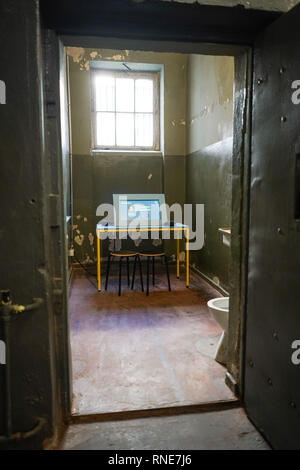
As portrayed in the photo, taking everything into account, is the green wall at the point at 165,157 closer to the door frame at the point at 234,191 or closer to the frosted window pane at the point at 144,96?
the frosted window pane at the point at 144,96

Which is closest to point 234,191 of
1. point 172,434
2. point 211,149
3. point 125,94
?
point 172,434

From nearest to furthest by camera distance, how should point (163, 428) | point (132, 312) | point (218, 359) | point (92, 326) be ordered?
1. point (163, 428)
2. point (218, 359)
3. point (92, 326)
4. point (132, 312)

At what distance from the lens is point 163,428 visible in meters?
1.66

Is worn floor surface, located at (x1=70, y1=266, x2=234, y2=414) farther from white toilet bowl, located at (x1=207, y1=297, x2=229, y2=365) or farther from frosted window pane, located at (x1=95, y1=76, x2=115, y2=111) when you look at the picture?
frosted window pane, located at (x1=95, y1=76, x2=115, y2=111)

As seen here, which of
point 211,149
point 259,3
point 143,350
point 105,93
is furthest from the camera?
point 105,93

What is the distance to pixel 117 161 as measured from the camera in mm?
4938

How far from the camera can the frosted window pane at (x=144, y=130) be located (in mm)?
5023

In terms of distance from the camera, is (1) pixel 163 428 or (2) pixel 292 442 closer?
(2) pixel 292 442

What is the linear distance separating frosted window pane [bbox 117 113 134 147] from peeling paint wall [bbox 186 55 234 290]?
0.85 meters

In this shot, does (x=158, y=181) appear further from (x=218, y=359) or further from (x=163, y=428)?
(x=163, y=428)

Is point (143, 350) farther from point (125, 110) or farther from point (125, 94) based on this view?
point (125, 94)

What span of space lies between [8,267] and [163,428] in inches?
42.9

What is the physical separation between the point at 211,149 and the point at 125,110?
1.69m

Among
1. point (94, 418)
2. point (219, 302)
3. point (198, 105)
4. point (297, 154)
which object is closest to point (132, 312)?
point (219, 302)
